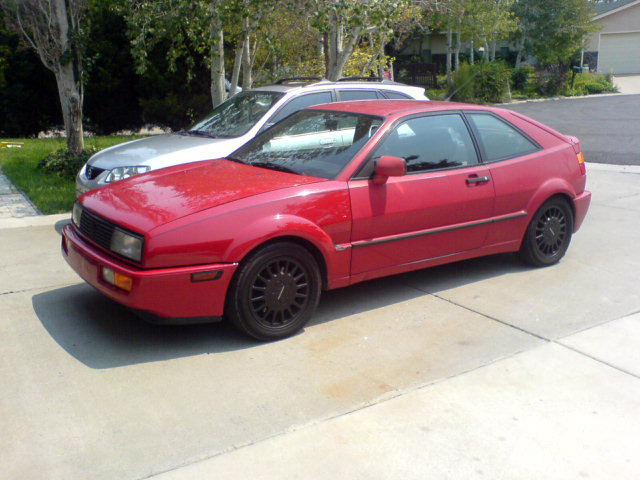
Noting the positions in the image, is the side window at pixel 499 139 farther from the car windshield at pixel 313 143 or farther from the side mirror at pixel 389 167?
the side mirror at pixel 389 167

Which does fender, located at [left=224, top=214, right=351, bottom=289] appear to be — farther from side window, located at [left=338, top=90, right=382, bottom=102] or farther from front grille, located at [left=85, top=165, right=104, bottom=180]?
side window, located at [left=338, top=90, right=382, bottom=102]

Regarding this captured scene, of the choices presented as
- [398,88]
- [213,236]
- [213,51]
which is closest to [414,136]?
[213,236]

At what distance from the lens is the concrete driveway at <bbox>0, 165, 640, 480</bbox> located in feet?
11.3

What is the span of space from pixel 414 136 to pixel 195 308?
223 centimetres

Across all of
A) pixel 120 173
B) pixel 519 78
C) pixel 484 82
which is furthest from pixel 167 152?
pixel 519 78

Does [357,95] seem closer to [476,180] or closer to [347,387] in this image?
[476,180]

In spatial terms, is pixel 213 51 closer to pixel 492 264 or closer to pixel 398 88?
pixel 398 88

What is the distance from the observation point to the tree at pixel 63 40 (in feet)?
33.9

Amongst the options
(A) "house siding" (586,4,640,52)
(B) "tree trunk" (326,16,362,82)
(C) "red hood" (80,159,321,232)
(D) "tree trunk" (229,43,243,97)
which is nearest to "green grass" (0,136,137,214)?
(D) "tree trunk" (229,43,243,97)

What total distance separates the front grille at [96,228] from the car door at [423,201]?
5.41 ft

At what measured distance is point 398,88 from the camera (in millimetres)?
8977

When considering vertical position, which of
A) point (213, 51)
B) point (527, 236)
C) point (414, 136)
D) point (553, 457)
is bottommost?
point (553, 457)

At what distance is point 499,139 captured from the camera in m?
6.05

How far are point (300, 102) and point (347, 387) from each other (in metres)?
4.64
